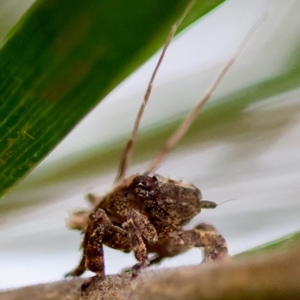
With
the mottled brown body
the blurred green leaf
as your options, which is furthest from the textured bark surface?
the mottled brown body

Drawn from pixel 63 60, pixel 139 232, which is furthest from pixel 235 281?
pixel 139 232

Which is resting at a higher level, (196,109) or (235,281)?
(196,109)

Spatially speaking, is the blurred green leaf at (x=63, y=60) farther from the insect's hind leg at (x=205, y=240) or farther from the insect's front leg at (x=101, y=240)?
the insect's hind leg at (x=205, y=240)

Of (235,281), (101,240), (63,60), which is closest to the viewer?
(235,281)

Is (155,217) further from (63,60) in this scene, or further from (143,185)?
(63,60)

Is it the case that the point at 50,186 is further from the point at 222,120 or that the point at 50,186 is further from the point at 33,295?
the point at 33,295

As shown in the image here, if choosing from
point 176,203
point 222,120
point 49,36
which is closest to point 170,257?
point 176,203
